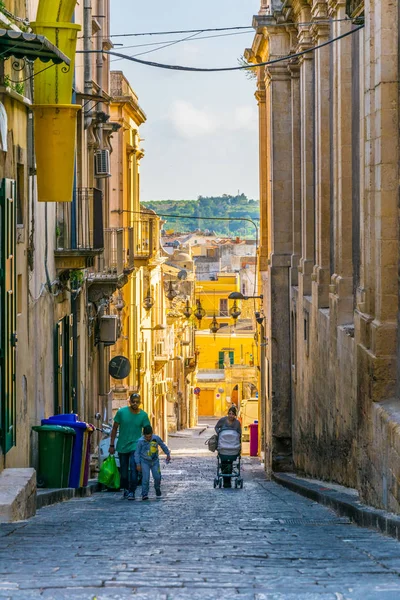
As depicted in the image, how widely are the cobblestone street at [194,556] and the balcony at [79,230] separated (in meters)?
5.33

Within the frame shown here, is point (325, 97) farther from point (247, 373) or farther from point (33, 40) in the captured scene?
point (247, 373)

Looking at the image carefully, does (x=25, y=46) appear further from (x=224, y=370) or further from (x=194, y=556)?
(x=224, y=370)

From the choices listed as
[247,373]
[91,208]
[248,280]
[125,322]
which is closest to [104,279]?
[91,208]

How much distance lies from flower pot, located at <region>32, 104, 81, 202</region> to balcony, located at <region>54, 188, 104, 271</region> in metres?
3.02

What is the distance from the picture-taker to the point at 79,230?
18781 mm

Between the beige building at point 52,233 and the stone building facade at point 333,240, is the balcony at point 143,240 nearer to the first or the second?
the beige building at point 52,233

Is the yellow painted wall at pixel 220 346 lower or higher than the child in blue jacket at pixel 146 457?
lower

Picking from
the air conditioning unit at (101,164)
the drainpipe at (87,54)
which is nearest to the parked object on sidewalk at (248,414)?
the air conditioning unit at (101,164)

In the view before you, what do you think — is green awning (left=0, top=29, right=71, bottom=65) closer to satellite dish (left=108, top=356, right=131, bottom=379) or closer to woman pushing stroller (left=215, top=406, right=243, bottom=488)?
woman pushing stroller (left=215, top=406, right=243, bottom=488)

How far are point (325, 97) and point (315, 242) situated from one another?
2694mm

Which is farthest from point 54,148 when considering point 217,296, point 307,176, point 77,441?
point 217,296

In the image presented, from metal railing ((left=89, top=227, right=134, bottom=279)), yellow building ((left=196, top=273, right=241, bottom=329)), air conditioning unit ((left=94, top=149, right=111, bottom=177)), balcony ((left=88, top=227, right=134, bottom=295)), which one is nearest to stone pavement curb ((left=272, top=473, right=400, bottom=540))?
balcony ((left=88, top=227, right=134, bottom=295))

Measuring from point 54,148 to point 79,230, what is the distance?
5.34 meters

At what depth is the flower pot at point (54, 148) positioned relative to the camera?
13383mm
